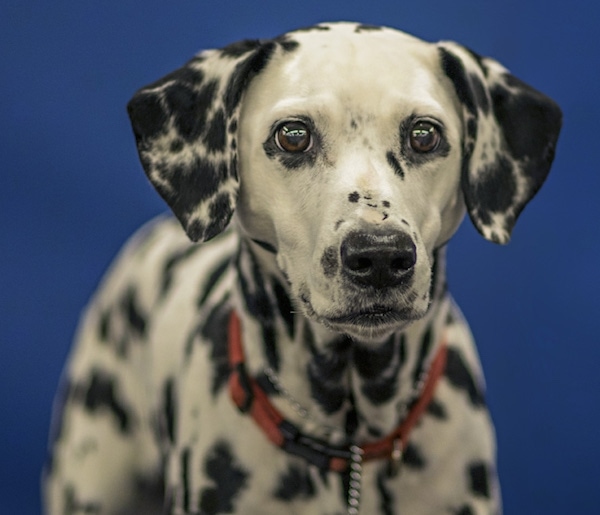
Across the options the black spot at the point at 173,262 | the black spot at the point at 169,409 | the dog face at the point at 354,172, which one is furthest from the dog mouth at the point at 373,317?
the black spot at the point at 173,262

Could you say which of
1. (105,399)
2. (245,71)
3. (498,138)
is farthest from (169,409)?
(498,138)

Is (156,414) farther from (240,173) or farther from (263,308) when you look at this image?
(240,173)

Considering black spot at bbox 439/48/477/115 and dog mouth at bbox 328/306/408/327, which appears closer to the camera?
dog mouth at bbox 328/306/408/327

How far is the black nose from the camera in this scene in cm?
163

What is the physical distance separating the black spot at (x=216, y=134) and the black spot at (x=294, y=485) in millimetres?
509

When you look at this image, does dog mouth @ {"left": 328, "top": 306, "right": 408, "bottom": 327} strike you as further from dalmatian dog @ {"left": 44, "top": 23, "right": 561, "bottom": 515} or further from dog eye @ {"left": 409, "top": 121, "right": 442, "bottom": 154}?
dog eye @ {"left": 409, "top": 121, "right": 442, "bottom": 154}

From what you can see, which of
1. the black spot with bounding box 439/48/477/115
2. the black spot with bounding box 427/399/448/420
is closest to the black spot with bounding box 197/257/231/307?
the black spot with bounding box 427/399/448/420

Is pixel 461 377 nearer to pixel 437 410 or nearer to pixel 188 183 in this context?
pixel 437 410

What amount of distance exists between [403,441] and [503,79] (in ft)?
1.93

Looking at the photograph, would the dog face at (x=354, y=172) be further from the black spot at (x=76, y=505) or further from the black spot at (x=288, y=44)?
the black spot at (x=76, y=505)

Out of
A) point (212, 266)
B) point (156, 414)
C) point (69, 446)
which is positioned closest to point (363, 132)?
point (212, 266)

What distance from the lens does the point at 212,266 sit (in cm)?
231

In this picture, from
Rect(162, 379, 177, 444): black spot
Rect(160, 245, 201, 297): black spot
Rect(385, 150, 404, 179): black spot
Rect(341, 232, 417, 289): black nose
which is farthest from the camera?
Rect(160, 245, 201, 297): black spot

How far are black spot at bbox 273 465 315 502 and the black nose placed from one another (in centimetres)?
39
